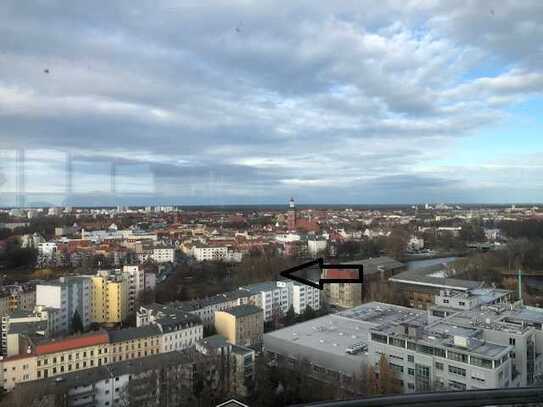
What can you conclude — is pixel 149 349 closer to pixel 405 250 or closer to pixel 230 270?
pixel 230 270

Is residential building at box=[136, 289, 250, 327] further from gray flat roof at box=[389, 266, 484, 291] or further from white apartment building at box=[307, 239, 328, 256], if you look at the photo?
gray flat roof at box=[389, 266, 484, 291]

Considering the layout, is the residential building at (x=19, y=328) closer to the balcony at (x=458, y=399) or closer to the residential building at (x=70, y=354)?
the residential building at (x=70, y=354)

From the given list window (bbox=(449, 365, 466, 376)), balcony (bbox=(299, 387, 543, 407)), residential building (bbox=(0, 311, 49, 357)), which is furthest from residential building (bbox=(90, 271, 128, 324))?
balcony (bbox=(299, 387, 543, 407))

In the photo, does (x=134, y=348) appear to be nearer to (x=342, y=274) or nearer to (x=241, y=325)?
(x=241, y=325)

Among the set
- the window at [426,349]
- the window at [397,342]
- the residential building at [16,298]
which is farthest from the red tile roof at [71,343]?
the window at [426,349]

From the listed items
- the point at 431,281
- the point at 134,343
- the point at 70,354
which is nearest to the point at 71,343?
the point at 70,354

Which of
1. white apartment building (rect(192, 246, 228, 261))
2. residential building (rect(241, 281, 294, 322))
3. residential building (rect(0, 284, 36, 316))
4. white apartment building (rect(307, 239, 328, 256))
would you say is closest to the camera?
white apartment building (rect(307, 239, 328, 256))
